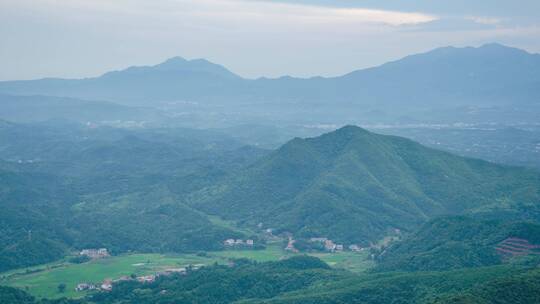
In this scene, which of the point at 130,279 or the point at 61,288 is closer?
the point at 61,288

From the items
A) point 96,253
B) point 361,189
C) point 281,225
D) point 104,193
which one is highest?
point 361,189

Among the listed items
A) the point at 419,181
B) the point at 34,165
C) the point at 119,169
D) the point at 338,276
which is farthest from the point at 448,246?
the point at 34,165

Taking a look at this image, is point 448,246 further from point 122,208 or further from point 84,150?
point 84,150

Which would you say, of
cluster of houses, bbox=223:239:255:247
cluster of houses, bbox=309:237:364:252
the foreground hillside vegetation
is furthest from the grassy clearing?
cluster of houses, bbox=309:237:364:252

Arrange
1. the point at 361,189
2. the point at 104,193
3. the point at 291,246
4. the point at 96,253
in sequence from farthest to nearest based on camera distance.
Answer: the point at 104,193
the point at 361,189
the point at 291,246
the point at 96,253

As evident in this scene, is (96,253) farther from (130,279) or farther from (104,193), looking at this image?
(104,193)

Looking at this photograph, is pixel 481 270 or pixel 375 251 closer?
pixel 481 270

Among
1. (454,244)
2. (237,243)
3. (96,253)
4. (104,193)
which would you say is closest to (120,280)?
(96,253)
